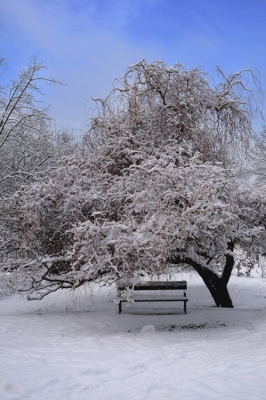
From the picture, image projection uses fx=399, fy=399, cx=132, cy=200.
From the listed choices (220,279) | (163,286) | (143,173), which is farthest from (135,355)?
(220,279)

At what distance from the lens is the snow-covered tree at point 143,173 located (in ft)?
24.9

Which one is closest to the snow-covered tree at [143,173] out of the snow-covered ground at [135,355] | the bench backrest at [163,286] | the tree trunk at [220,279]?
the tree trunk at [220,279]

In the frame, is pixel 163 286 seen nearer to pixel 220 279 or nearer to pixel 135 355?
pixel 220 279

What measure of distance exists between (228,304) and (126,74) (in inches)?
253

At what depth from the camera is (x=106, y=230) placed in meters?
7.05

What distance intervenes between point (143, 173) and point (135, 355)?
10.9 ft

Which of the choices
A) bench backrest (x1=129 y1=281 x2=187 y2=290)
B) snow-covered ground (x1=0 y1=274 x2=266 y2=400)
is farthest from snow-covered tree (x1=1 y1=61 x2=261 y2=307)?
snow-covered ground (x1=0 y1=274 x2=266 y2=400)

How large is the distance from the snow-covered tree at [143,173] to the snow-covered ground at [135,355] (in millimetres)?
1101

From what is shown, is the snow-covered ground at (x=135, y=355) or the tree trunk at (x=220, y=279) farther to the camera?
the tree trunk at (x=220, y=279)

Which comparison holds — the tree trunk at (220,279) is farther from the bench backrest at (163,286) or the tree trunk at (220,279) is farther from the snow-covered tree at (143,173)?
the bench backrest at (163,286)

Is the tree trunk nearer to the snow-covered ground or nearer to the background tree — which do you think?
the snow-covered ground

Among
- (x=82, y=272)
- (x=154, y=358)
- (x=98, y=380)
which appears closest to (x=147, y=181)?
(x=82, y=272)

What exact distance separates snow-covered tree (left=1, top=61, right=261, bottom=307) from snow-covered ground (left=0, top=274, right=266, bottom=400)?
1.10 meters

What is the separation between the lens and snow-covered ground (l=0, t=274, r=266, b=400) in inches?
156
